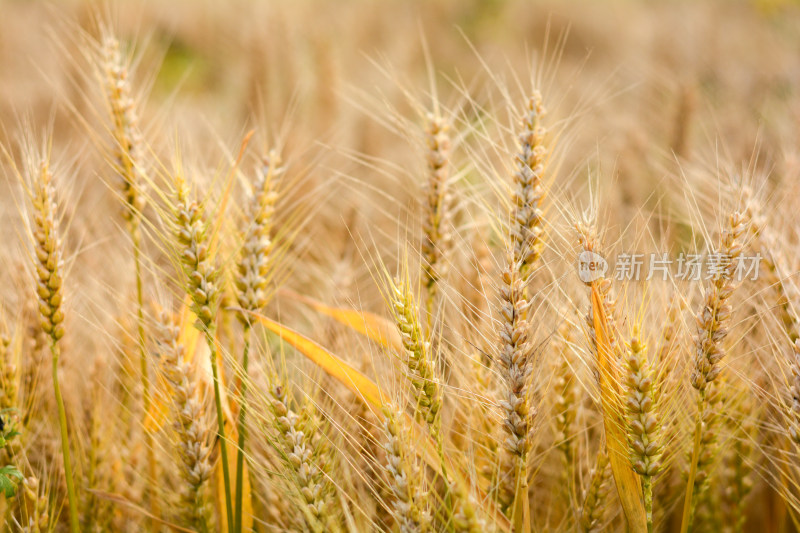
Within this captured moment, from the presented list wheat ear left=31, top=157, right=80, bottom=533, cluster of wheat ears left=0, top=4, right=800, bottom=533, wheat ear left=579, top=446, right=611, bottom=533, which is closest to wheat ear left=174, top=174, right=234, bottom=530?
cluster of wheat ears left=0, top=4, right=800, bottom=533

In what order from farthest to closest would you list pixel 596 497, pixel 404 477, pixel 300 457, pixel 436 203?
pixel 436 203 < pixel 596 497 < pixel 300 457 < pixel 404 477

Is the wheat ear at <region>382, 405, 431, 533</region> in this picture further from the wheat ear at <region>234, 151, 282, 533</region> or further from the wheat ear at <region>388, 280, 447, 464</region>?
the wheat ear at <region>234, 151, 282, 533</region>

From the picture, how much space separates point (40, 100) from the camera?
13.6 feet

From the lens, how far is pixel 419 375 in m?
1.08

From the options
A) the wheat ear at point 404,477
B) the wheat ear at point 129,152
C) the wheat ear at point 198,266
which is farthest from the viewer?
the wheat ear at point 129,152

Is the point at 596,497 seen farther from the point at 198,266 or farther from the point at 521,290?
the point at 198,266

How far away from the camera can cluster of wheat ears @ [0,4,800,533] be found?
107 cm

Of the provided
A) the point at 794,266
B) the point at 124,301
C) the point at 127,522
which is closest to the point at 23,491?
the point at 127,522

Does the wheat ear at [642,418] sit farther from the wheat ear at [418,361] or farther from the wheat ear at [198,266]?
the wheat ear at [198,266]

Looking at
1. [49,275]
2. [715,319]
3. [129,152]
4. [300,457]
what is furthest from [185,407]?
[715,319]

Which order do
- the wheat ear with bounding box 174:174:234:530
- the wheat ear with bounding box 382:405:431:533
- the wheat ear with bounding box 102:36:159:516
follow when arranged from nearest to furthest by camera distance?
the wheat ear with bounding box 382:405:431:533 → the wheat ear with bounding box 174:174:234:530 → the wheat ear with bounding box 102:36:159:516

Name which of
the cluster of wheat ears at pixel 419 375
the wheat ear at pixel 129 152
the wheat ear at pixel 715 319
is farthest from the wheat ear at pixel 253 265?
the wheat ear at pixel 715 319

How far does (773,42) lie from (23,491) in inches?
212

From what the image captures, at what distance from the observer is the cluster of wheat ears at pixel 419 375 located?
3.52 ft
